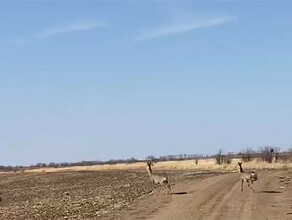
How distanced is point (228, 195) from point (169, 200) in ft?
11.7

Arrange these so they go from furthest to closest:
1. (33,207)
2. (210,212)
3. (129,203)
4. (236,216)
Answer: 1. (33,207)
2. (129,203)
3. (210,212)
4. (236,216)

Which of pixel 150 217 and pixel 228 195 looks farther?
pixel 228 195

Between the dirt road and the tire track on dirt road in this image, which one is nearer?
the tire track on dirt road

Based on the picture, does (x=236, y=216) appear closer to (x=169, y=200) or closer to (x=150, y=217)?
(x=150, y=217)

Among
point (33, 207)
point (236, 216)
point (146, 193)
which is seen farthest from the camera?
point (146, 193)

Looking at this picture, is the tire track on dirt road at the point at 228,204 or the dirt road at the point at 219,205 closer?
the tire track on dirt road at the point at 228,204

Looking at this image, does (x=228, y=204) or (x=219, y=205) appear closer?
(x=219, y=205)

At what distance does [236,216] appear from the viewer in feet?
85.3

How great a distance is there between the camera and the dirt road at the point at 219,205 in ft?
88.1

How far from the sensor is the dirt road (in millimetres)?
26859

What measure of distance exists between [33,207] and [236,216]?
16.2 meters

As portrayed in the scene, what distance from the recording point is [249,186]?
42.4 m

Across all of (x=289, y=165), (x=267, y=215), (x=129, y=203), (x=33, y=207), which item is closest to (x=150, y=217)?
(x=267, y=215)

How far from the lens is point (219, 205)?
100ft
